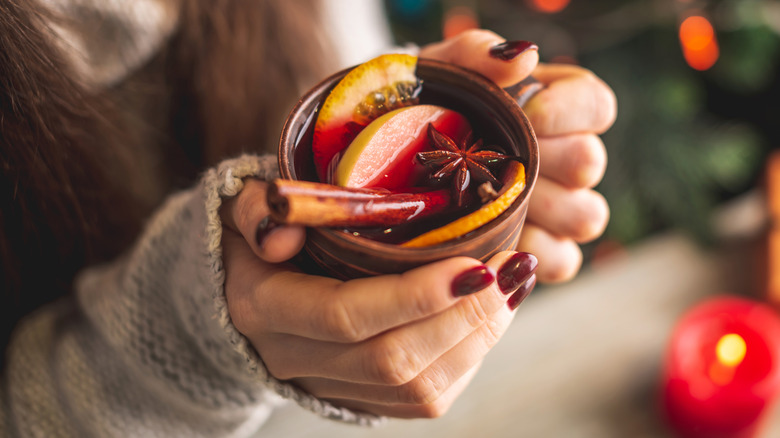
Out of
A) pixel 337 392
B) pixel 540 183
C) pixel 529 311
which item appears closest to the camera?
pixel 337 392

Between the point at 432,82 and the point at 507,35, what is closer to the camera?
the point at 432,82

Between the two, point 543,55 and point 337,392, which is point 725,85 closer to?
point 543,55

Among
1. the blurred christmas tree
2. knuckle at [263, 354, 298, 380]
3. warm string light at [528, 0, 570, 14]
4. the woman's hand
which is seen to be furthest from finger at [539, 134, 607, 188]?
warm string light at [528, 0, 570, 14]

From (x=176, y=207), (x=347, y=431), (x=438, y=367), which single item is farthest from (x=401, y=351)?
(x=347, y=431)

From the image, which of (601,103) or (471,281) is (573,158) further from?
(471,281)

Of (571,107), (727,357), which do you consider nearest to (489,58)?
(571,107)

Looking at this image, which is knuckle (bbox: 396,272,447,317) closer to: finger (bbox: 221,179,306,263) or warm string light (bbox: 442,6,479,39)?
finger (bbox: 221,179,306,263)

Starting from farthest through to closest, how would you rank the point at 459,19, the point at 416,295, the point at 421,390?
1. the point at 459,19
2. the point at 421,390
3. the point at 416,295
